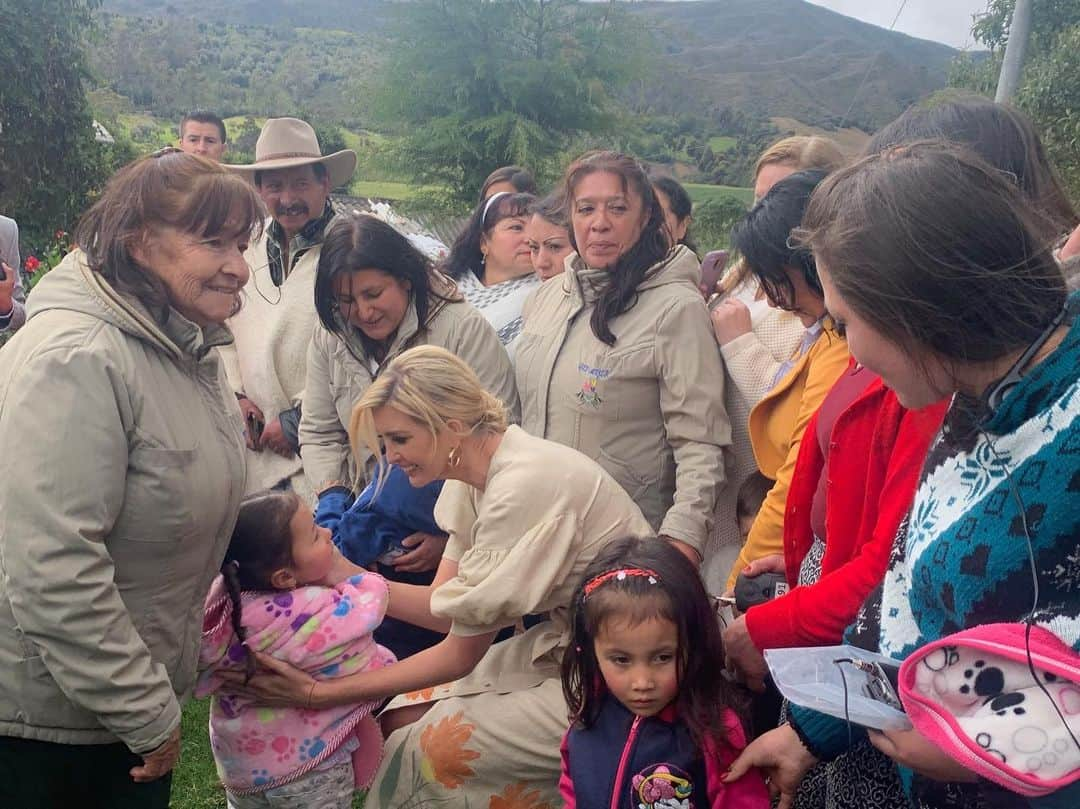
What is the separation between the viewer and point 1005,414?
4.07ft

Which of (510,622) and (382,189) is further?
(382,189)

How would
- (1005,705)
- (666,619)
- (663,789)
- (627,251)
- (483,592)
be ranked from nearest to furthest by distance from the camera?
(1005,705), (663,789), (666,619), (483,592), (627,251)

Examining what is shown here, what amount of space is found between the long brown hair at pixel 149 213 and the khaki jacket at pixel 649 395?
137cm

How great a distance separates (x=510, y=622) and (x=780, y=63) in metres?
31.0

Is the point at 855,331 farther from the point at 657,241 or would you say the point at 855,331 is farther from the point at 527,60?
the point at 527,60

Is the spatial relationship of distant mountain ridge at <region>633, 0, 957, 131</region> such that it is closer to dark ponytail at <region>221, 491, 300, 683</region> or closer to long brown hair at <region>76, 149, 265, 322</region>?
dark ponytail at <region>221, 491, 300, 683</region>

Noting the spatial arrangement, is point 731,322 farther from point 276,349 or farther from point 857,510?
point 276,349

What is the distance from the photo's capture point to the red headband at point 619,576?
83.7 inches

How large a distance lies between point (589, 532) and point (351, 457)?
1484 millimetres

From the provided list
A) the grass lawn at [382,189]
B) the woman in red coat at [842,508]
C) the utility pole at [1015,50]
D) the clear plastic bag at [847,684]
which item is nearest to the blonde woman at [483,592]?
the woman in red coat at [842,508]

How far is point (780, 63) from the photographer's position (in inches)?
1182

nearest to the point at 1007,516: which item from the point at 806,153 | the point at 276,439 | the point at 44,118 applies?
the point at 806,153

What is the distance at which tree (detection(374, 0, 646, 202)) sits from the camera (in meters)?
24.7

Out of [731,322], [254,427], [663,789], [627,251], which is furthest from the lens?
[254,427]
